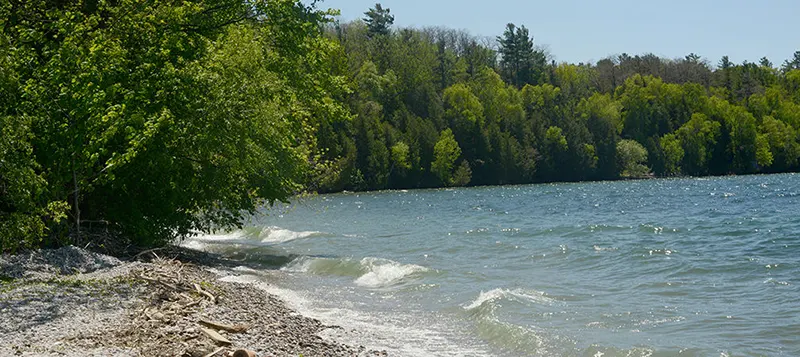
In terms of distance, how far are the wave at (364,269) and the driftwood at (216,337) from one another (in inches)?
400

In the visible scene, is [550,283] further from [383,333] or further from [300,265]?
[300,265]

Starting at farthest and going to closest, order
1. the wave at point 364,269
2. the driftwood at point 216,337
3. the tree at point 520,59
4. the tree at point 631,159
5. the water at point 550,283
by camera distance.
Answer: the tree at point 520,59, the tree at point 631,159, the wave at point 364,269, the water at point 550,283, the driftwood at point 216,337

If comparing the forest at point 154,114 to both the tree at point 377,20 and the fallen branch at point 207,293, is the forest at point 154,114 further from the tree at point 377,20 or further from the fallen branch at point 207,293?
the tree at point 377,20

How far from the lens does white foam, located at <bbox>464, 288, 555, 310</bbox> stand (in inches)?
640

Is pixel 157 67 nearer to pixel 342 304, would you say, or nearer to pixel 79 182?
pixel 79 182

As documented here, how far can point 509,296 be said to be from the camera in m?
16.7

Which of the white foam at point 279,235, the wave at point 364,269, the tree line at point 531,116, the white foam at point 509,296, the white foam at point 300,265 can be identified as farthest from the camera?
the tree line at point 531,116

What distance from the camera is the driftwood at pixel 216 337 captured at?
951 cm

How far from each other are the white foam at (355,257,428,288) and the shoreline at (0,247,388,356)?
488cm

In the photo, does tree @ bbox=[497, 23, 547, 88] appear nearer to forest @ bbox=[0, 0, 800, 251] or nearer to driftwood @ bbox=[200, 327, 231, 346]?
forest @ bbox=[0, 0, 800, 251]

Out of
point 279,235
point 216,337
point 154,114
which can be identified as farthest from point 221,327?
point 279,235

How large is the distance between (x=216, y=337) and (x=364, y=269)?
1288cm

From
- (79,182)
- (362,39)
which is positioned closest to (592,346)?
(79,182)

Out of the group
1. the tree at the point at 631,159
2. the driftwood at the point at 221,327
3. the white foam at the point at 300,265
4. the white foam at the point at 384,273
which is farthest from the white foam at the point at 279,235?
the tree at the point at 631,159
